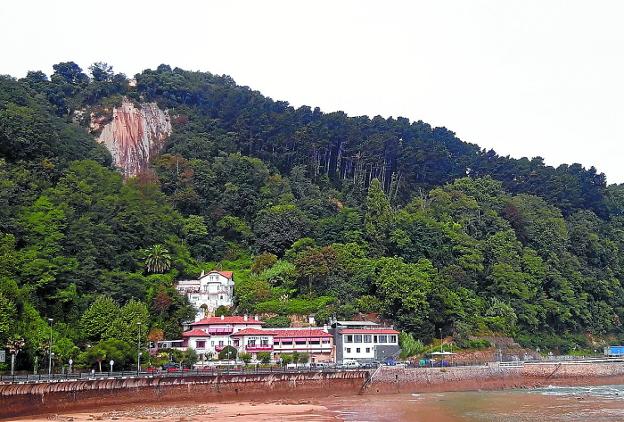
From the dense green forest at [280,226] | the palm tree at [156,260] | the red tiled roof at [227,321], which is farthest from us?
the palm tree at [156,260]

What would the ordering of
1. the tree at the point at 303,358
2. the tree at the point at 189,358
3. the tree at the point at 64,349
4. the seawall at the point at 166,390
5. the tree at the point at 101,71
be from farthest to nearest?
the tree at the point at 101,71 → the tree at the point at 303,358 → the tree at the point at 189,358 → the tree at the point at 64,349 → the seawall at the point at 166,390

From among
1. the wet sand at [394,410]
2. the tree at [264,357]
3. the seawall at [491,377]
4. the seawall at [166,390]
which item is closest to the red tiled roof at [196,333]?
the tree at [264,357]

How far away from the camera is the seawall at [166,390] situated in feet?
128

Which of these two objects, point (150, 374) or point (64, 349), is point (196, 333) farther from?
point (150, 374)

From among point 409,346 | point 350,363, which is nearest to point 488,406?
point 350,363

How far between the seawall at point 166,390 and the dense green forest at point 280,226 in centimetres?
608

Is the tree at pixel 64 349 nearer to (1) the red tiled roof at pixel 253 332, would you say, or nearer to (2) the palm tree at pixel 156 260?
(1) the red tiled roof at pixel 253 332

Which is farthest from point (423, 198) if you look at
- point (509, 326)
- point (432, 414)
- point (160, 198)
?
point (432, 414)

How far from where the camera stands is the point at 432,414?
42.3 meters

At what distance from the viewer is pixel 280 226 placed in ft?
270

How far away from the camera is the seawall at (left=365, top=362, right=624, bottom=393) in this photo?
5762 cm

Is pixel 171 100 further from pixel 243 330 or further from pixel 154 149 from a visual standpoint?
pixel 243 330

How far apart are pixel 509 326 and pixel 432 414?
3942 cm

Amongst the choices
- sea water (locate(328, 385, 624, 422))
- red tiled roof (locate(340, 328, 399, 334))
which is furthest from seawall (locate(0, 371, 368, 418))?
red tiled roof (locate(340, 328, 399, 334))
